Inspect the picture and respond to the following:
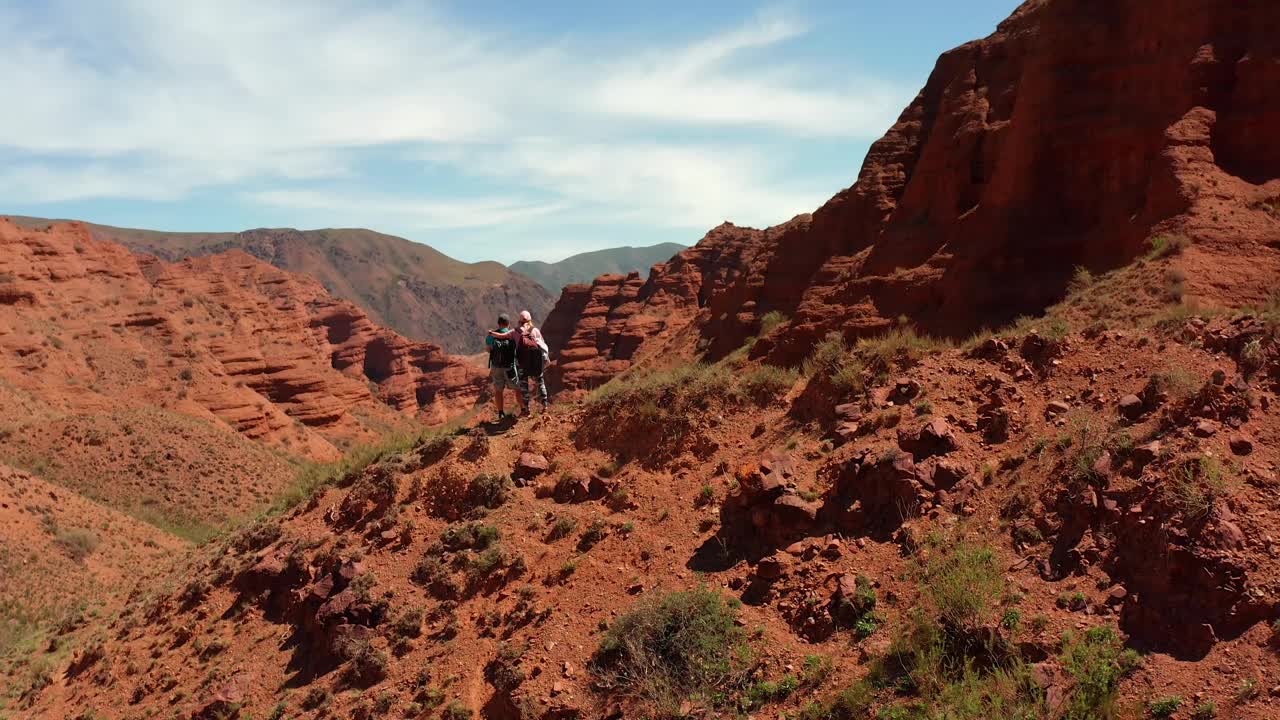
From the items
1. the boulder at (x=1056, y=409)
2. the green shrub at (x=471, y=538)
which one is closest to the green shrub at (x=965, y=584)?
the boulder at (x=1056, y=409)

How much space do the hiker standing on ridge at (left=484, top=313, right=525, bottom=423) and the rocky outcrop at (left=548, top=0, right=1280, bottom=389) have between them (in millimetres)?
5099

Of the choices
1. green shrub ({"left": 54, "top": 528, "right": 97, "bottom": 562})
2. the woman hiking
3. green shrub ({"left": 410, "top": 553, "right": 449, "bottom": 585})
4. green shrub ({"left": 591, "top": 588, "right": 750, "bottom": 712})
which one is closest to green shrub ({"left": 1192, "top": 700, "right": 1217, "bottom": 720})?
green shrub ({"left": 591, "top": 588, "right": 750, "bottom": 712})

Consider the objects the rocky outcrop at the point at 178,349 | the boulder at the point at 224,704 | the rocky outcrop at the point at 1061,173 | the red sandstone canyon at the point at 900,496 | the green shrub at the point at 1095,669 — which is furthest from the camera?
the rocky outcrop at the point at 178,349

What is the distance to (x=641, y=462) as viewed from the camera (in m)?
12.4

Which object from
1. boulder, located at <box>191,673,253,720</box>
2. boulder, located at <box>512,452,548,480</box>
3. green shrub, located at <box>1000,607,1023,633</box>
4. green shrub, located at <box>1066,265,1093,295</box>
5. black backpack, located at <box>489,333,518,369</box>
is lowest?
boulder, located at <box>191,673,253,720</box>

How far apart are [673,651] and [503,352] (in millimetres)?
7089

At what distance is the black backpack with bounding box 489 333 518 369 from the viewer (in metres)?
14.0

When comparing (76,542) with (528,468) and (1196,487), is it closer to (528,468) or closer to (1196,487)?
(528,468)

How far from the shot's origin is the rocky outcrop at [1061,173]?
11.7 m

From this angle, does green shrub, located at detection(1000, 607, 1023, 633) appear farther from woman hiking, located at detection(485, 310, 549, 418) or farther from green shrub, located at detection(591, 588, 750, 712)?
woman hiking, located at detection(485, 310, 549, 418)

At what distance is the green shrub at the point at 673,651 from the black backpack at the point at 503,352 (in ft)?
20.4

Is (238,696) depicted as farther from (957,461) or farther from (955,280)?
(955,280)

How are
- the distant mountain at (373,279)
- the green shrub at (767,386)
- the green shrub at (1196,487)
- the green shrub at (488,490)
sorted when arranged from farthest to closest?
1. the distant mountain at (373,279)
2. the green shrub at (767,386)
3. the green shrub at (488,490)
4. the green shrub at (1196,487)

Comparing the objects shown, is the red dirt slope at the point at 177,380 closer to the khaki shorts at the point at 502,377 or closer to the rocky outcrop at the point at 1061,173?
the khaki shorts at the point at 502,377
